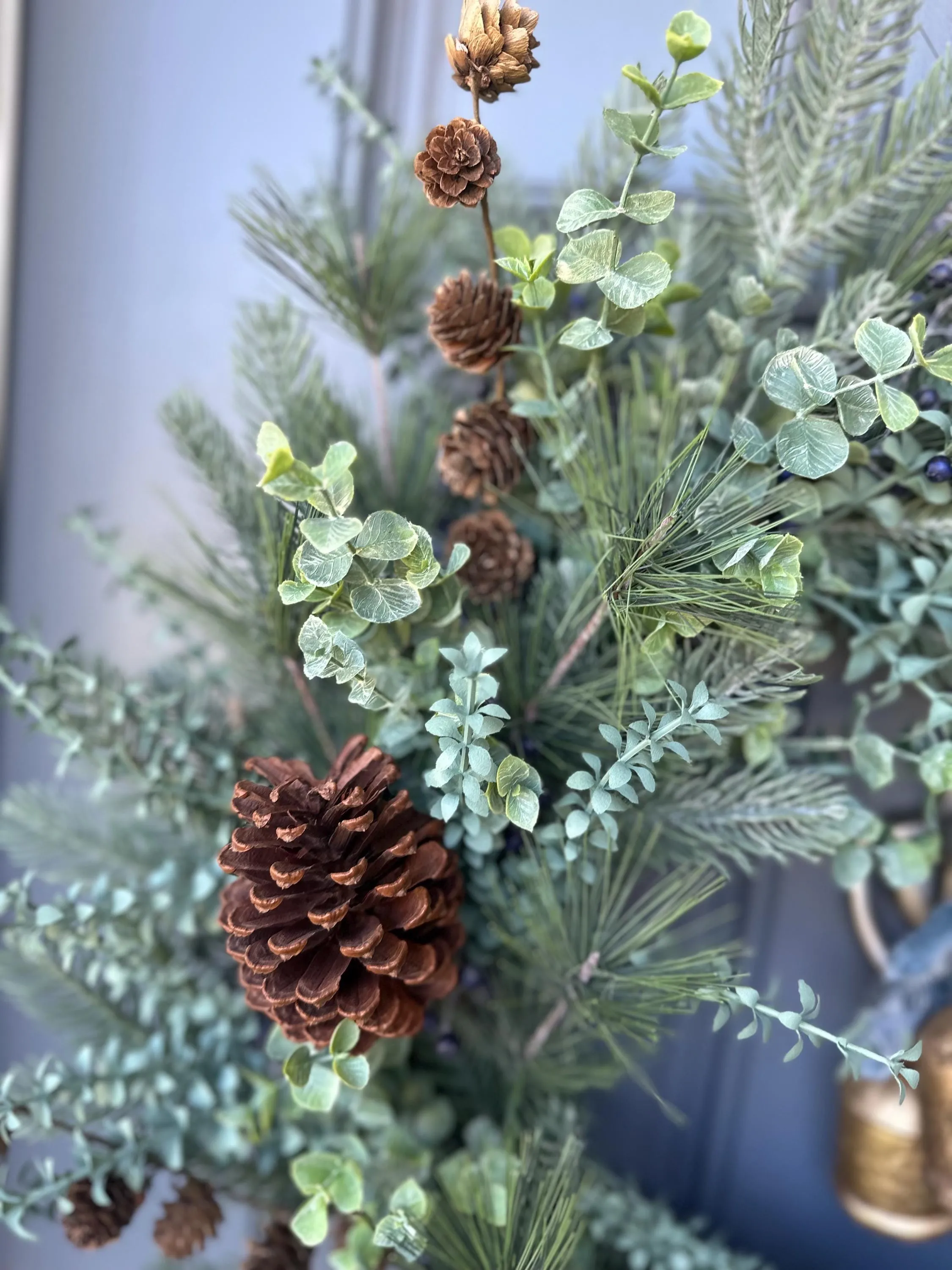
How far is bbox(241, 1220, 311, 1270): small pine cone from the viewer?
1.20 ft

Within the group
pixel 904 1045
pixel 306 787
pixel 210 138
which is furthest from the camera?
pixel 210 138

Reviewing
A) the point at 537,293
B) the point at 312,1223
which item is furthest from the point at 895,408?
the point at 312,1223

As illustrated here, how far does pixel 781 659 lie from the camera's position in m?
0.29

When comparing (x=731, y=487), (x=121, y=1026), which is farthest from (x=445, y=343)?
(x=121, y=1026)

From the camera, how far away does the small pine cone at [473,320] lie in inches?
11.5

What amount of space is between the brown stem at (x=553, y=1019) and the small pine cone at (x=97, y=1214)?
17cm

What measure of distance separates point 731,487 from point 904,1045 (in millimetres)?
280

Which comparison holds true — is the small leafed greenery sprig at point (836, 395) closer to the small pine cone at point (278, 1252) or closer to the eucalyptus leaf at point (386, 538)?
the eucalyptus leaf at point (386, 538)

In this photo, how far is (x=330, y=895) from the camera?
28 cm

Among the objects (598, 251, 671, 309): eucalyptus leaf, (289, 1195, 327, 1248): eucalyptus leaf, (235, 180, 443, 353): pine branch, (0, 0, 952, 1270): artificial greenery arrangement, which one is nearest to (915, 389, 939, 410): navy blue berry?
(0, 0, 952, 1270): artificial greenery arrangement

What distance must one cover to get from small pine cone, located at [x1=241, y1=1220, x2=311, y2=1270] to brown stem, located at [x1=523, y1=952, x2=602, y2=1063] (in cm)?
12

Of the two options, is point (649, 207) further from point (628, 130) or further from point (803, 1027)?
point (803, 1027)

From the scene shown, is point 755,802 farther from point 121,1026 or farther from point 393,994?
point 121,1026

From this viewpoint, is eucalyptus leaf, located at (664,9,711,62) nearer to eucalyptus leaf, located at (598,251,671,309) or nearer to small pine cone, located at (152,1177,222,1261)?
eucalyptus leaf, located at (598,251,671,309)
